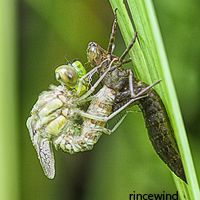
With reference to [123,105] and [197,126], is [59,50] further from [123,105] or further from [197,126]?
[197,126]

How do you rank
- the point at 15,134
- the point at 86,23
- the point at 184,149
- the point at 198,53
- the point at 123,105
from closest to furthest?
the point at 184,149 < the point at 123,105 < the point at 198,53 < the point at 86,23 < the point at 15,134

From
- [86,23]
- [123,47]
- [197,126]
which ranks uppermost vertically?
[86,23]

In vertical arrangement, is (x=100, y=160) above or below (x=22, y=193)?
above

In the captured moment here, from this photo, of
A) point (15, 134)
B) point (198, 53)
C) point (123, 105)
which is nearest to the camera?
point (123, 105)

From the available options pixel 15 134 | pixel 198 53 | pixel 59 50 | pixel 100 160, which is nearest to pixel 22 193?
pixel 15 134

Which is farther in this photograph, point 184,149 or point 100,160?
point 100,160
